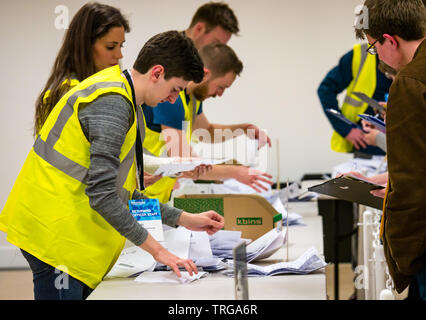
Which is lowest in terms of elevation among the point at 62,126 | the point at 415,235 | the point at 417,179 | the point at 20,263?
the point at 20,263

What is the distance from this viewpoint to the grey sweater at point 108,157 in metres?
1.38

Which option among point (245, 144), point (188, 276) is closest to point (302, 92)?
point (245, 144)

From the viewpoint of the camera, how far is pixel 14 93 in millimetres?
2039

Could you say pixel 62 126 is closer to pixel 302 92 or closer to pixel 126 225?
pixel 126 225

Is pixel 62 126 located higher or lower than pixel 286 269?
higher

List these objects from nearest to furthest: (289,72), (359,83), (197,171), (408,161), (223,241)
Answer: (408,161)
(223,241)
(197,171)
(359,83)
(289,72)

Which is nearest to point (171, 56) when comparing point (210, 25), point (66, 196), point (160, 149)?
point (66, 196)

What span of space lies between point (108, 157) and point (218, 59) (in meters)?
1.23

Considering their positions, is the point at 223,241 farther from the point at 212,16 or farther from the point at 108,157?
the point at 212,16

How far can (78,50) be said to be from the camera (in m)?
1.79

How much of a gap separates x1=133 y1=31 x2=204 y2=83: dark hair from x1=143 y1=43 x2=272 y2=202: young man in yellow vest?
562 millimetres

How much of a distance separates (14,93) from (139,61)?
70 centimetres

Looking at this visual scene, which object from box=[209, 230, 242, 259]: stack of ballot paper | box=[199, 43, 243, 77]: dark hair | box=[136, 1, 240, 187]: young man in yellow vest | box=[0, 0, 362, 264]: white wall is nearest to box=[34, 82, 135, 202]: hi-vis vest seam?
box=[209, 230, 242, 259]: stack of ballot paper

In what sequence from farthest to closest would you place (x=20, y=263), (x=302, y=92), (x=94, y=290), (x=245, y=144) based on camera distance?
1. (x=302, y=92)
2. (x=245, y=144)
3. (x=20, y=263)
4. (x=94, y=290)
